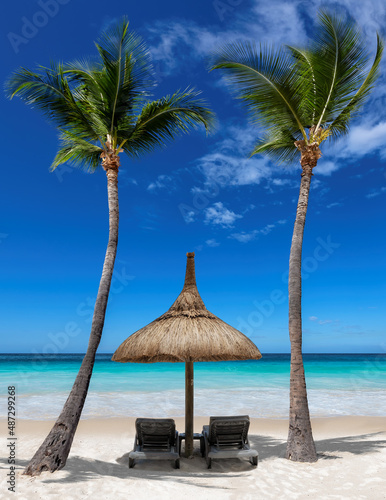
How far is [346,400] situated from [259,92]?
14572mm

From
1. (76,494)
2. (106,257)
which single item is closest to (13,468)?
(76,494)

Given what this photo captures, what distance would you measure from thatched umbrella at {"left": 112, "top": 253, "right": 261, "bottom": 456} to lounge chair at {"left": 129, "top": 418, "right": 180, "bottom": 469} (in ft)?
1.80

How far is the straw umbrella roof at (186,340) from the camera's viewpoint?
6133mm

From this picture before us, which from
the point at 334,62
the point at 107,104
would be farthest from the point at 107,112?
the point at 334,62

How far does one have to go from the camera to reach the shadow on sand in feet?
18.7

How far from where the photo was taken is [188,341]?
Answer: 6.18m

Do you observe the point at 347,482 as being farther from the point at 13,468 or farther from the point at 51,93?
the point at 51,93

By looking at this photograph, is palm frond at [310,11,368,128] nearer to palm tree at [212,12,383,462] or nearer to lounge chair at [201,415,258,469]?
palm tree at [212,12,383,462]

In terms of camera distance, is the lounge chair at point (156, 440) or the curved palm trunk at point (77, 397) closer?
the curved palm trunk at point (77, 397)

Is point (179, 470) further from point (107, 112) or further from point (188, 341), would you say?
point (107, 112)

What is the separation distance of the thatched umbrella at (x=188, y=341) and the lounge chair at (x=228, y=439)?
53 cm

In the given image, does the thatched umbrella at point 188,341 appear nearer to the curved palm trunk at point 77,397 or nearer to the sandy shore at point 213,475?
the curved palm trunk at point 77,397

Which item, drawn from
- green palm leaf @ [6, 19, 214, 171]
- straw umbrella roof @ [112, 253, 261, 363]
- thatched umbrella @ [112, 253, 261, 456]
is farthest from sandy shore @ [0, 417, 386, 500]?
green palm leaf @ [6, 19, 214, 171]

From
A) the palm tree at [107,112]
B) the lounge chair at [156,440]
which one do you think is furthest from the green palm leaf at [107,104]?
the lounge chair at [156,440]
